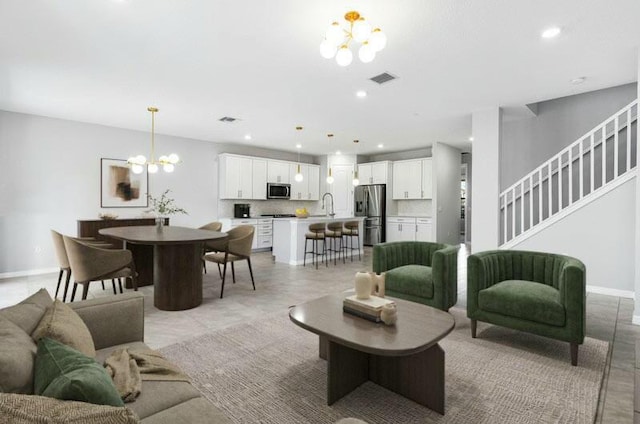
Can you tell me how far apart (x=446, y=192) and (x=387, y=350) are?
7.46 metres

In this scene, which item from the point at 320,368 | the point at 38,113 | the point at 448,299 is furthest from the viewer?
the point at 38,113

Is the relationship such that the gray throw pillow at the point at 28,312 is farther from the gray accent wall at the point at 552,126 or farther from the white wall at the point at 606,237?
the gray accent wall at the point at 552,126

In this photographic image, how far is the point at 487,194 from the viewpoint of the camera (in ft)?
17.0

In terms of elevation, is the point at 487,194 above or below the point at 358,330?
above

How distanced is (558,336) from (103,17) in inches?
174

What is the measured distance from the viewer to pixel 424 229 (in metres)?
8.36

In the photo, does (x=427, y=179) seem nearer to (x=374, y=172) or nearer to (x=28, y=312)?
(x=374, y=172)

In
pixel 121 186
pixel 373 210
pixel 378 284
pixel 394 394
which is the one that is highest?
pixel 121 186

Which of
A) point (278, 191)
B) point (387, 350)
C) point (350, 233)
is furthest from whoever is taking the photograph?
point (278, 191)

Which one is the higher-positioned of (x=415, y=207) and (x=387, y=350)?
(x=415, y=207)

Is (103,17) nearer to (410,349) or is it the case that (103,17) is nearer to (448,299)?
(410,349)

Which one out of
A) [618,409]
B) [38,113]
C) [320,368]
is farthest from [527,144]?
[38,113]

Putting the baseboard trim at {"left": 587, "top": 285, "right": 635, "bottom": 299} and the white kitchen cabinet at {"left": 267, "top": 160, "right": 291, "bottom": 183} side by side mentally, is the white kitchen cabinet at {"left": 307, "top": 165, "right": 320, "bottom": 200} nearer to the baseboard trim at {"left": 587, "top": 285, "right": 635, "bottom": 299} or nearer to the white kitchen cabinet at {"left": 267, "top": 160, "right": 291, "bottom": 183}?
the white kitchen cabinet at {"left": 267, "top": 160, "right": 291, "bottom": 183}

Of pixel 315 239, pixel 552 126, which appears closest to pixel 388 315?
pixel 315 239
